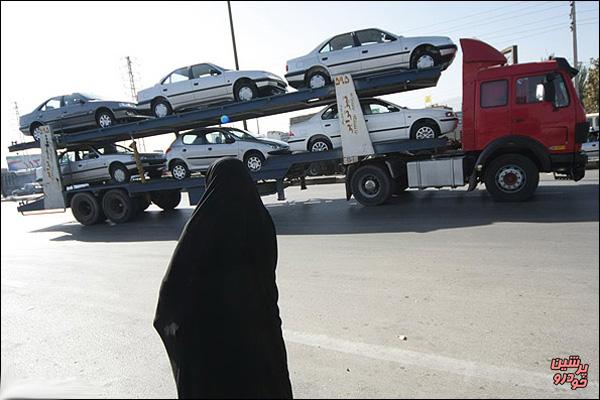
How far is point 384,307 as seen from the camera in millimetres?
3764

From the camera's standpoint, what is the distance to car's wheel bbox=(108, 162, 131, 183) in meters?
11.2

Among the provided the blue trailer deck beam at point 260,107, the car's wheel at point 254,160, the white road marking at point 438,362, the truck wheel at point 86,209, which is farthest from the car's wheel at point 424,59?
the truck wheel at point 86,209

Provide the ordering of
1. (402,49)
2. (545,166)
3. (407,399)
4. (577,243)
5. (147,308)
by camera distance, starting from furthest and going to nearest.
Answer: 1. (402,49)
2. (545,166)
3. (577,243)
4. (147,308)
5. (407,399)

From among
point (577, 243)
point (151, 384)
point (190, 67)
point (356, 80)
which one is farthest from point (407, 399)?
point (190, 67)

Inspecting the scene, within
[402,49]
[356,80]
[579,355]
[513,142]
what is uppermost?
[402,49]

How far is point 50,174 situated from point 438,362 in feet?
40.1

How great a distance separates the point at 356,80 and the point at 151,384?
7534mm

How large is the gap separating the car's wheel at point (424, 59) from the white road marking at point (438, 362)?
279 inches

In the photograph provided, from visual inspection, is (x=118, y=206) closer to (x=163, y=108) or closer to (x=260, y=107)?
(x=163, y=108)

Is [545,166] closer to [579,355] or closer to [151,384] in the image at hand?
[579,355]

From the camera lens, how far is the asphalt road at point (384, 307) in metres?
2.69

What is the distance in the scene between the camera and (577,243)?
204 inches

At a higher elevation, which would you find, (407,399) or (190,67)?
(190,67)

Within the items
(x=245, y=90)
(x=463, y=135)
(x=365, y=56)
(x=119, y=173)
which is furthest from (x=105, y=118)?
(x=463, y=135)
